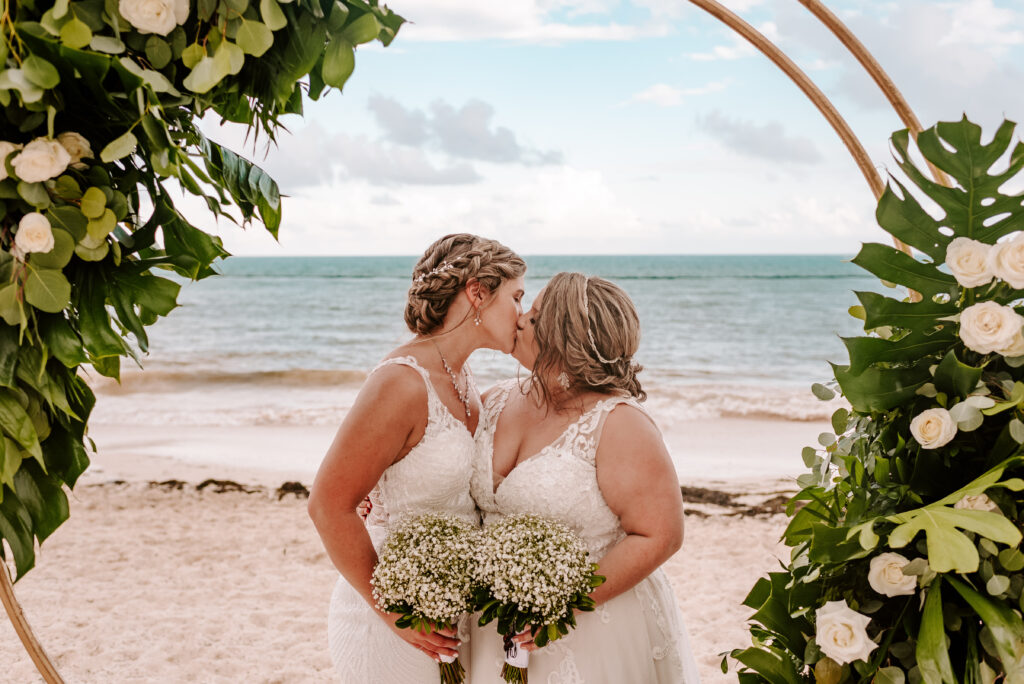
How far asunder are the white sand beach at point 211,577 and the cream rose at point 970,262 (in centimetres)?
351

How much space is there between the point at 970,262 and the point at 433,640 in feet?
5.95

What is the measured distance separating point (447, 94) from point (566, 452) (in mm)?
41484

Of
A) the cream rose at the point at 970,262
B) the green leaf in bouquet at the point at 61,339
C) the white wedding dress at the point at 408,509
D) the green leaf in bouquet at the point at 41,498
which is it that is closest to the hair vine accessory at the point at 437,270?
the white wedding dress at the point at 408,509

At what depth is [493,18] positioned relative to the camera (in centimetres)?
3378

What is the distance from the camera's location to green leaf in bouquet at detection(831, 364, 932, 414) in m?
Answer: 1.87

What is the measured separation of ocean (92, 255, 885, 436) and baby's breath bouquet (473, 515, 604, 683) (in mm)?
1059

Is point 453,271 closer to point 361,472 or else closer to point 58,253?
point 361,472

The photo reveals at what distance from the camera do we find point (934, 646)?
1.68m

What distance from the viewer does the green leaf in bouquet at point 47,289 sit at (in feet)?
5.94

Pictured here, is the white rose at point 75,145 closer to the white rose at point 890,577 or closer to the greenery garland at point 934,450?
the greenery garland at point 934,450

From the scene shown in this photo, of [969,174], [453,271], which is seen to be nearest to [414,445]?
[453,271]

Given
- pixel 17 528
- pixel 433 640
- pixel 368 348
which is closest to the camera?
pixel 17 528

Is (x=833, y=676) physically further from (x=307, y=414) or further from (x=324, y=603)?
(x=307, y=414)

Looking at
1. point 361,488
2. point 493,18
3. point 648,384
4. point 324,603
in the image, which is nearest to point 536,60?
point 493,18
